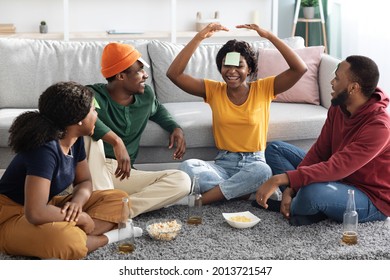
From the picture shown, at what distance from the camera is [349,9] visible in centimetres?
605

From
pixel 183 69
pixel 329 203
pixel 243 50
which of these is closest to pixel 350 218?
pixel 329 203

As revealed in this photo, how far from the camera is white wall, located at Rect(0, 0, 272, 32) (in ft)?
21.4

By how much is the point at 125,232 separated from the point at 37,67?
5.02 ft

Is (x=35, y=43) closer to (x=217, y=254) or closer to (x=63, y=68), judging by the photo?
(x=63, y=68)

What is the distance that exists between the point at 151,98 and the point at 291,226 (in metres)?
0.94

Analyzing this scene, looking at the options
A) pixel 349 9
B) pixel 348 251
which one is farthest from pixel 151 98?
pixel 349 9

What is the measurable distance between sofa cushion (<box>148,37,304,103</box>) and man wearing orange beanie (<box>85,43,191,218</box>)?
56cm

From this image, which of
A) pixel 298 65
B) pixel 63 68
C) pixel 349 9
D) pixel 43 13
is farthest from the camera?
pixel 43 13

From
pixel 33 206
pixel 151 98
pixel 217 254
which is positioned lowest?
pixel 217 254

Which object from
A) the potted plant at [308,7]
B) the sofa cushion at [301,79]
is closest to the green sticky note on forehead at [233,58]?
the sofa cushion at [301,79]

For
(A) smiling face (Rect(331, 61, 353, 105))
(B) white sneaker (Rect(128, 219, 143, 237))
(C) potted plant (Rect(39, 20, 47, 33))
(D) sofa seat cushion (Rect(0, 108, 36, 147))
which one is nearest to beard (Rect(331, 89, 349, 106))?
(A) smiling face (Rect(331, 61, 353, 105))

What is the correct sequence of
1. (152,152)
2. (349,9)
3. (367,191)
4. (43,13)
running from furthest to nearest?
(43,13), (349,9), (152,152), (367,191)

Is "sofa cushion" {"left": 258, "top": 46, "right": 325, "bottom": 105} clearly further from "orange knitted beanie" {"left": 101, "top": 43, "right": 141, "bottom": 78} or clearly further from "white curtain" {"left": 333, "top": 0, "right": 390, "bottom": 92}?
"white curtain" {"left": 333, "top": 0, "right": 390, "bottom": 92}

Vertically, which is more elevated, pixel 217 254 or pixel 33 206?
pixel 33 206
